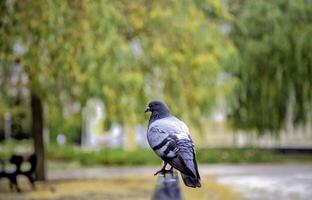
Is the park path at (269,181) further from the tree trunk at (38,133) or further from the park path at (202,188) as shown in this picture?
the tree trunk at (38,133)

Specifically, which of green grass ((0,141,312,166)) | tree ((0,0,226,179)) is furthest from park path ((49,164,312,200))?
tree ((0,0,226,179))

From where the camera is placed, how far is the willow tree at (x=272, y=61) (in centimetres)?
1839

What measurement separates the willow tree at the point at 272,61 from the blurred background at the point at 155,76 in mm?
37

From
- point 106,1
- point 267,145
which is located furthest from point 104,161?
point 106,1

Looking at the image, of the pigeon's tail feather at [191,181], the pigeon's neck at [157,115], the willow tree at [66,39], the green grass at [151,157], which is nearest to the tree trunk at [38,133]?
the willow tree at [66,39]

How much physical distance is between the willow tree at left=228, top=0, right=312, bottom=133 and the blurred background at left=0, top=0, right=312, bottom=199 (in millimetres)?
37

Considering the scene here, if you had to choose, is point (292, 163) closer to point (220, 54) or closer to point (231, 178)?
point (231, 178)

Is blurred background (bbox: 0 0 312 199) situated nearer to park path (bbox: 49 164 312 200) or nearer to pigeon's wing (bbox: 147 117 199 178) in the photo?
park path (bbox: 49 164 312 200)

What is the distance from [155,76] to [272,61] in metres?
6.93

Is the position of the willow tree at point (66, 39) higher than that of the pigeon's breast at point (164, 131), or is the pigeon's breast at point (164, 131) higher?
the willow tree at point (66, 39)

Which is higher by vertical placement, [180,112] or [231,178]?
[180,112]

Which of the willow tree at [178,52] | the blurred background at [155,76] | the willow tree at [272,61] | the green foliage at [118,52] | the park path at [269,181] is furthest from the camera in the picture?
the willow tree at [272,61]

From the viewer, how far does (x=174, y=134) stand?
12.8 feet

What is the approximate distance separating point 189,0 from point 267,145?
1704cm
